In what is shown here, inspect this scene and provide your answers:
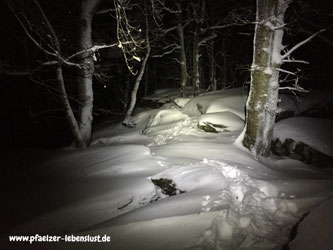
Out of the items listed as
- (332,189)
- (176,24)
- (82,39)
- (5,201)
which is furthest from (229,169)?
(176,24)

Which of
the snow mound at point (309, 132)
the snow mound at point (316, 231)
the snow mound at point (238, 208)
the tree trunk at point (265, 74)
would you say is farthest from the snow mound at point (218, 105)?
the snow mound at point (316, 231)

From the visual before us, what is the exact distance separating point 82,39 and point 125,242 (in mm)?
7380

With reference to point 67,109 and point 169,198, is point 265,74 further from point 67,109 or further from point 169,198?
point 67,109

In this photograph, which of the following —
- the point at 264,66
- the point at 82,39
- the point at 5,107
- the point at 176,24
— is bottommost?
the point at 5,107

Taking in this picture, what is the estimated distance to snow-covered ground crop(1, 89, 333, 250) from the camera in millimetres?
2883

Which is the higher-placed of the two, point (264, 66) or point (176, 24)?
point (176, 24)

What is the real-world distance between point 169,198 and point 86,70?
6.31 m

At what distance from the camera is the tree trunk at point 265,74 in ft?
18.1

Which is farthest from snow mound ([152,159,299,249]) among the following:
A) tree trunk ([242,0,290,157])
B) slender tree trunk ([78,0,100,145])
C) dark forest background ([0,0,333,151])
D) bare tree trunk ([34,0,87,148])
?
slender tree trunk ([78,0,100,145])

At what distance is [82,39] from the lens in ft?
27.4

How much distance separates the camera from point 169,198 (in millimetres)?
3670

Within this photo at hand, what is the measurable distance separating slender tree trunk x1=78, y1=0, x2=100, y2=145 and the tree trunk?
5.08 m

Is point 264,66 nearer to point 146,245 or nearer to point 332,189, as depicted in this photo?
point 332,189

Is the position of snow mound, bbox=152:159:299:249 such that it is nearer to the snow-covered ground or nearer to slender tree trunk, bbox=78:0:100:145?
the snow-covered ground
